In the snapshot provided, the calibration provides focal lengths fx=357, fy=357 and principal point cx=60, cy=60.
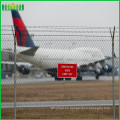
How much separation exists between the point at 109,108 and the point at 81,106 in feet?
3.46

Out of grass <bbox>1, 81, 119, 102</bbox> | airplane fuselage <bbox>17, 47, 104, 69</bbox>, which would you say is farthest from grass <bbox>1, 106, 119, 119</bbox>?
grass <bbox>1, 81, 119, 102</bbox>

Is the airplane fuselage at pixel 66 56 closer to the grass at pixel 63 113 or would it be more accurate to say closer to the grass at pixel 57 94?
the grass at pixel 57 94

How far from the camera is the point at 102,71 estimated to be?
36531 millimetres

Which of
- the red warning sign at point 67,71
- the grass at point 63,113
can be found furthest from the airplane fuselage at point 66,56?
the red warning sign at point 67,71

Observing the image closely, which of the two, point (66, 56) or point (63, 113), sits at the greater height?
point (66, 56)

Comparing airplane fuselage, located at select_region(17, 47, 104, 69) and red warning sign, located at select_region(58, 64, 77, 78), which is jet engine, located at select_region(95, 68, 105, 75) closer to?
airplane fuselage, located at select_region(17, 47, 104, 69)

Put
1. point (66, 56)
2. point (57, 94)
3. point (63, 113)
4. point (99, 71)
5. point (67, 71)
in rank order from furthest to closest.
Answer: point (99, 71) < point (66, 56) < point (57, 94) < point (63, 113) < point (67, 71)

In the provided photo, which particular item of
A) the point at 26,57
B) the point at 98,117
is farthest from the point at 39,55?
the point at 98,117

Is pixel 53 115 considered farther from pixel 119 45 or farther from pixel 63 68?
pixel 119 45

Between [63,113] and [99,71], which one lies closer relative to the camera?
[63,113]

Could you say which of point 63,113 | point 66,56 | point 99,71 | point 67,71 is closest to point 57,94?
point 66,56

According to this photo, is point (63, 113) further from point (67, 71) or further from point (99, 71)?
point (99, 71)

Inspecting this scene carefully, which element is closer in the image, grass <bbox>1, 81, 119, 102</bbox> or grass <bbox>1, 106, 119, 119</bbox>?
grass <bbox>1, 106, 119, 119</bbox>

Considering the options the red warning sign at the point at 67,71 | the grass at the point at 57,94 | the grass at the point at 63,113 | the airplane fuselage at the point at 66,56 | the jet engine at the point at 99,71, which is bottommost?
the grass at the point at 57,94
